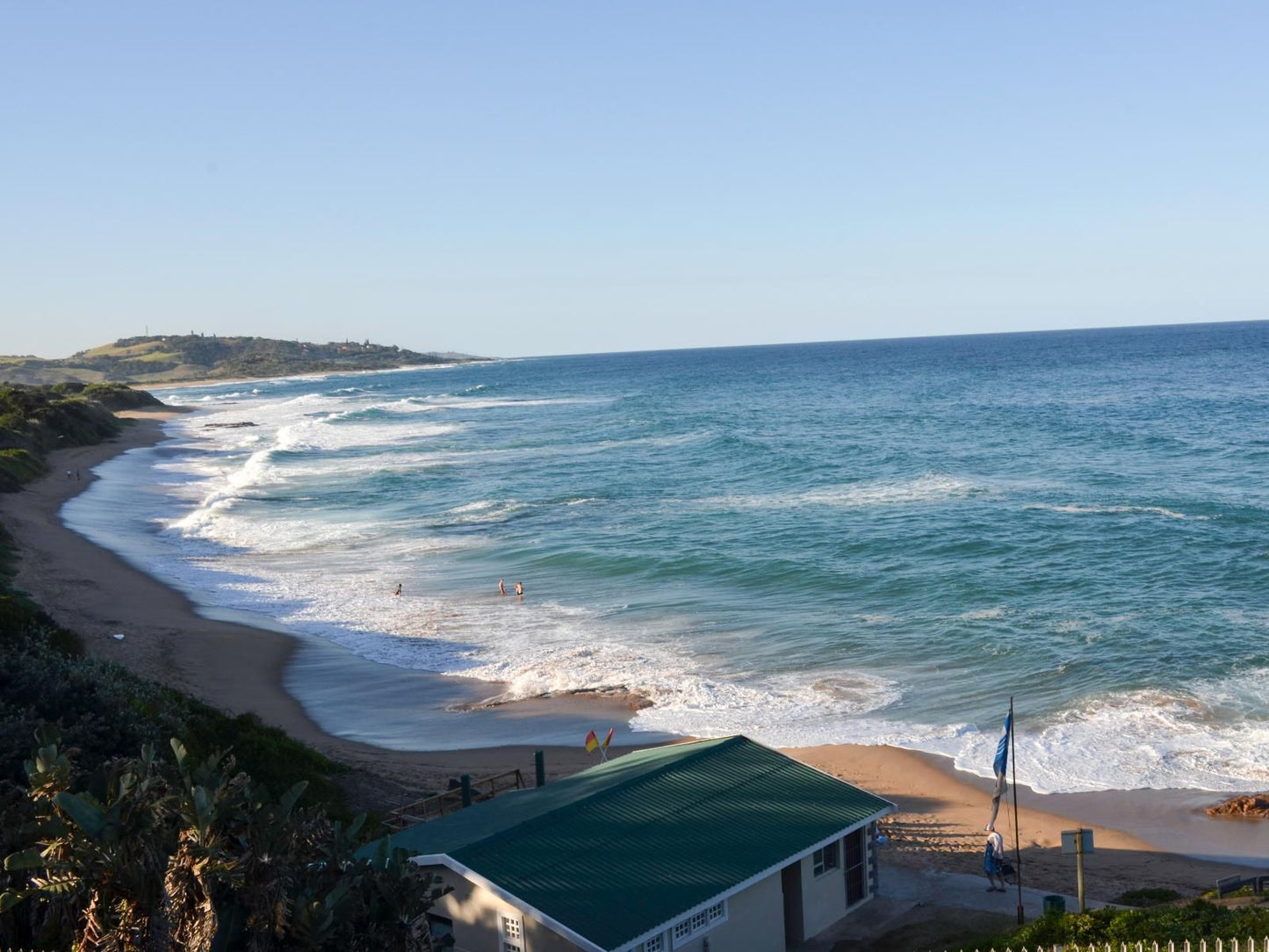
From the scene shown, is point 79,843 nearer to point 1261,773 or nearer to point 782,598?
point 1261,773

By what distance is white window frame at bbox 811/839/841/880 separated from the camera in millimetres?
14508

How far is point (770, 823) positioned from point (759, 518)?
103 feet

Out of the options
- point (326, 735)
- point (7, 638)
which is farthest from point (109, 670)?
point (326, 735)

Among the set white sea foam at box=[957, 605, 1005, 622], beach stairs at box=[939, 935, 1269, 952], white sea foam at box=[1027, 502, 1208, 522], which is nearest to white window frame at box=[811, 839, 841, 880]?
beach stairs at box=[939, 935, 1269, 952]

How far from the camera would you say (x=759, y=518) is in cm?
4562

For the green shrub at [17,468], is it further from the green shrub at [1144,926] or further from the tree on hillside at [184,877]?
the green shrub at [1144,926]

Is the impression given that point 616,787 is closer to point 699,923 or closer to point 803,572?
point 699,923

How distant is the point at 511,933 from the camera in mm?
12477

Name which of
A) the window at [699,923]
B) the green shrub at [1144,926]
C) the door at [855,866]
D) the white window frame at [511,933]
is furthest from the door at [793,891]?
the white window frame at [511,933]

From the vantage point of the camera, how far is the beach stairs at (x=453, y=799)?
17.2m

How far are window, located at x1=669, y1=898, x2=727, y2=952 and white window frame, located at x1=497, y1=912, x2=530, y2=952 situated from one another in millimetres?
1445

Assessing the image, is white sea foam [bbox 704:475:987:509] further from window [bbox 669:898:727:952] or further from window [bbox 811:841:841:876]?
window [bbox 669:898:727:952]

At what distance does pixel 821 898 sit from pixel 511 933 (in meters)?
4.27

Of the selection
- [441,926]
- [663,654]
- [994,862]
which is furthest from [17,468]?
[994,862]
